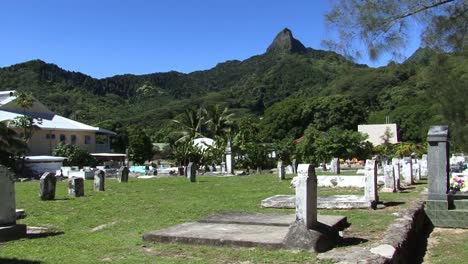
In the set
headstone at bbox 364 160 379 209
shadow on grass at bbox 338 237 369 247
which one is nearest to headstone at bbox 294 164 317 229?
shadow on grass at bbox 338 237 369 247

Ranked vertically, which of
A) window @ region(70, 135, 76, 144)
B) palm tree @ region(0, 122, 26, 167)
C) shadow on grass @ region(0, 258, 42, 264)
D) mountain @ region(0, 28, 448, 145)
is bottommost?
shadow on grass @ region(0, 258, 42, 264)

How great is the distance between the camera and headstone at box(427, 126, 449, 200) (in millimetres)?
11508

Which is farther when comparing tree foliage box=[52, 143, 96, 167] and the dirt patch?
tree foliage box=[52, 143, 96, 167]

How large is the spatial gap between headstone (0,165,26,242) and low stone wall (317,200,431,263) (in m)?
5.29

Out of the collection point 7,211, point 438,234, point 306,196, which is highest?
point 306,196

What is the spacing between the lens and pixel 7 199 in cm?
871

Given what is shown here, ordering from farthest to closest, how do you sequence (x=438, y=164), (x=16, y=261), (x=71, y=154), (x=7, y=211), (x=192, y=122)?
Result: (x=192, y=122) → (x=71, y=154) → (x=438, y=164) → (x=7, y=211) → (x=16, y=261)

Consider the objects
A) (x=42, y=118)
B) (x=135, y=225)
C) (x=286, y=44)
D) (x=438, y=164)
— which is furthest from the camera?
(x=286, y=44)

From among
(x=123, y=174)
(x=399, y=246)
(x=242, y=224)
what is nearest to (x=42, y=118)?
(x=123, y=174)

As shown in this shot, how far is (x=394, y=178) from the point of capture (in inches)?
653

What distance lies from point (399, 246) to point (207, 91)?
15143 centimetres

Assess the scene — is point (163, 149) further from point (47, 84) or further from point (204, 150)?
point (47, 84)

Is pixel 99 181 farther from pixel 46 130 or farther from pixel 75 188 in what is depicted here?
pixel 46 130

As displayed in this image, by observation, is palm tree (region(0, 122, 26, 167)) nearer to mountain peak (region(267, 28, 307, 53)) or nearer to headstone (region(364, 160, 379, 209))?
headstone (region(364, 160, 379, 209))
